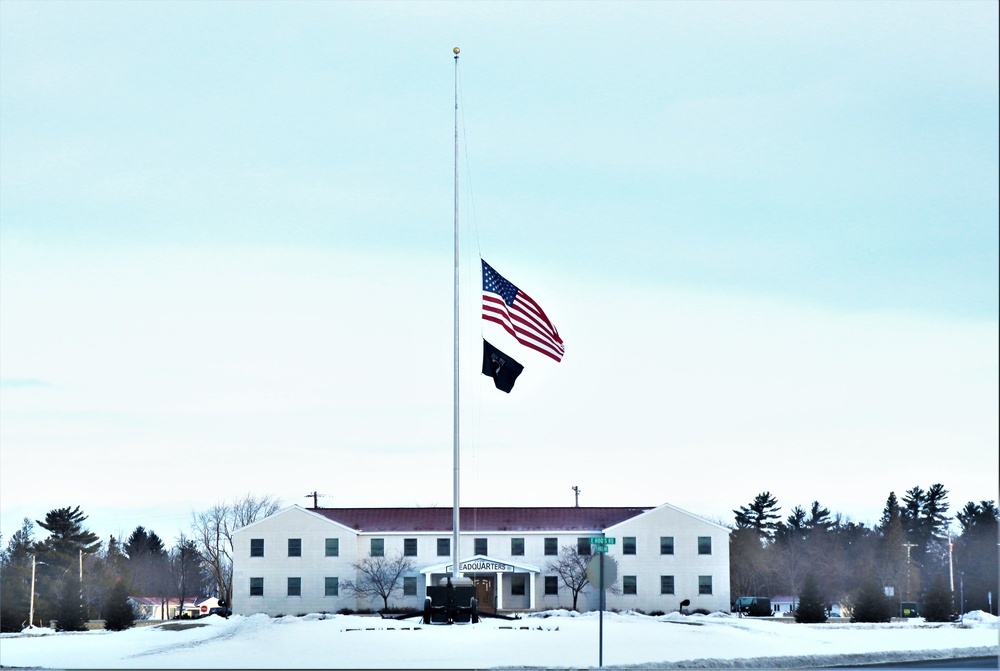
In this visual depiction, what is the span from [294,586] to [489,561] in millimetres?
12384

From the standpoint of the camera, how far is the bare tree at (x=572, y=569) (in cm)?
7362

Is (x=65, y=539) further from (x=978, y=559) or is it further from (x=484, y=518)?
(x=978, y=559)

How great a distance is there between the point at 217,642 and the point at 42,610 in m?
47.8

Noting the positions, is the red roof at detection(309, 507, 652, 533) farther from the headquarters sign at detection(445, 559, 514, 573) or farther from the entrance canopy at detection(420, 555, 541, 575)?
the headquarters sign at detection(445, 559, 514, 573)

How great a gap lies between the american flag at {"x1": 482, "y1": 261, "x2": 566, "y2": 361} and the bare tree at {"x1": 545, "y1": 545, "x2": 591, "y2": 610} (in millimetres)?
41149

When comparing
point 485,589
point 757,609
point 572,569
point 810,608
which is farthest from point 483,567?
point 810,608

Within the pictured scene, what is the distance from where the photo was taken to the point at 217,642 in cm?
3328

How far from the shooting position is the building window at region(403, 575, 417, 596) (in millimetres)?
74188

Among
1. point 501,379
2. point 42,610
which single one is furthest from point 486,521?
point 501,379

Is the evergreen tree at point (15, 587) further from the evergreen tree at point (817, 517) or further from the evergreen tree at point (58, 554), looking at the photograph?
the evergreen tree at point (817, 517)

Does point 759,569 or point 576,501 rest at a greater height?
point 576,501

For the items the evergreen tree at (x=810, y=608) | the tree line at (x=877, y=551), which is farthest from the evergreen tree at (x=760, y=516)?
the evergreen tree at (x=810, y=608)

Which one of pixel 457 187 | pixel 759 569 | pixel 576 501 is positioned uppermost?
pixel 457 187

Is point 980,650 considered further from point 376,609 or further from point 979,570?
point 979,570
